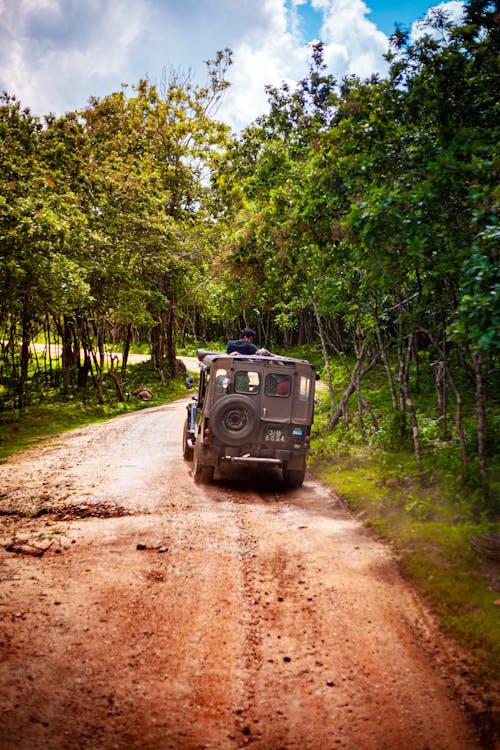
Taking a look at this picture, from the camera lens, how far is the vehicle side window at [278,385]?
9.60m

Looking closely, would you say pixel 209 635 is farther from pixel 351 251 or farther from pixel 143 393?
pixel 143 393

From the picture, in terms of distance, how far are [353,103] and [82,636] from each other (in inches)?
323

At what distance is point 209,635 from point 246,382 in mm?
5554

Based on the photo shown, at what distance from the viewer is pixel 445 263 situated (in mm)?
7004

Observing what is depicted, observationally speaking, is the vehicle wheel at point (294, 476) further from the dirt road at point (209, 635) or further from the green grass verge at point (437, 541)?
the dirt road at point (209, 635)

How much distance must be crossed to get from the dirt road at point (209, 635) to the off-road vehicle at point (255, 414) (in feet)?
4.23

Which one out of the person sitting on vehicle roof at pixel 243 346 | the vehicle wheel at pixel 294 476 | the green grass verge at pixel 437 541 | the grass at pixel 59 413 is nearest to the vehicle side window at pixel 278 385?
the person sitting on vehicle roof at pixel 243 346

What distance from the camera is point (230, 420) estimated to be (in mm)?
9086

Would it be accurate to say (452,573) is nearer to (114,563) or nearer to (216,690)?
(216,690)

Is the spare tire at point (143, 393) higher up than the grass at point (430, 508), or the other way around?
the spare tire at point (143, 393)

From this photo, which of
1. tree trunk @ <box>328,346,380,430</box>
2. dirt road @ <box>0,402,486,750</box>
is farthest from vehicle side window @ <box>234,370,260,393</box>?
tree trunk @ <box>328,346,380,430</box>

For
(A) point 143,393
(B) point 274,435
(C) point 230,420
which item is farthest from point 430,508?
(A) point 143,393

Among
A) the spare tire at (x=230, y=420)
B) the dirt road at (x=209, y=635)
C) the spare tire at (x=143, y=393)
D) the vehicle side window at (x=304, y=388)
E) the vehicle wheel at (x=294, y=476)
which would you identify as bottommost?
the dirt road at (x=209, y=635)

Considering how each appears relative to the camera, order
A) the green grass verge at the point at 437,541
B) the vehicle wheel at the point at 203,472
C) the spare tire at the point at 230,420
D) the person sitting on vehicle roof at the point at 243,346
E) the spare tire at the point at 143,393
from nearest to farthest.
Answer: the green grass verge at the point at 437,541, the spare tire at the point at 230,420, the vehicle wheel at the point at 203,472, the person sitting on vehicle roof at the point at 243,346, the spare tire at the point at 143,393
